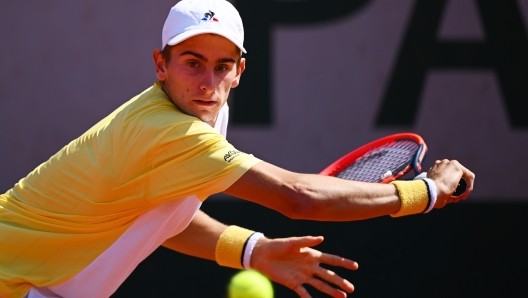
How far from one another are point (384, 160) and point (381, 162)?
2 centimetres

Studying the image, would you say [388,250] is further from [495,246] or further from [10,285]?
[10,285]

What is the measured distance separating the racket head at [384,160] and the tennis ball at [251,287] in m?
1.08

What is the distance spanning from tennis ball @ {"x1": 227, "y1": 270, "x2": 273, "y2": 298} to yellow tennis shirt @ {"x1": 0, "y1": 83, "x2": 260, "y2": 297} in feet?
5.63

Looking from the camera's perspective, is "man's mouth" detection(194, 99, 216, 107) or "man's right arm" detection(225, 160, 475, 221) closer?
"man's right arm" detection(225, 160, 475, 221)

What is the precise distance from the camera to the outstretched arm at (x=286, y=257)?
2.56 meters

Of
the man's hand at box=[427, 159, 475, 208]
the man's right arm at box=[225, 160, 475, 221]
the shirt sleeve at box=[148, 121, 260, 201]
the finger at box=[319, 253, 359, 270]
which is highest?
the shirt sleeve at box=[148, 121, 260, 201]

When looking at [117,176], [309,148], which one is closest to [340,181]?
[117,176]

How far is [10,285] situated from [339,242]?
10.1ft

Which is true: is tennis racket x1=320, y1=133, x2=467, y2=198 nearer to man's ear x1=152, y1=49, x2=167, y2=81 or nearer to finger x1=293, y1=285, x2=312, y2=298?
finger x1=293, y1=285, x2=312, y2=298

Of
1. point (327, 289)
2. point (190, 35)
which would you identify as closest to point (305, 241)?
point (327, 289)

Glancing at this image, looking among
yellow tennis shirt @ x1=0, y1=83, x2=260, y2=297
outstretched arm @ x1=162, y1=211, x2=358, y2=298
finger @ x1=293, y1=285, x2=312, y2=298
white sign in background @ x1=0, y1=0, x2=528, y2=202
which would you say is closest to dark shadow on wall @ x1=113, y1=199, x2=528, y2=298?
white sign in background @ x1=0, y1=0, x2=528, y2=202

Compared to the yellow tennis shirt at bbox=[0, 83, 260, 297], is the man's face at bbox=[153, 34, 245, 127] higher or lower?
higher

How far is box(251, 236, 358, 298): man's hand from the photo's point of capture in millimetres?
2547

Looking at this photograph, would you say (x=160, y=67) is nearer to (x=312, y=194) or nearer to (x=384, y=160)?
(x=312, y=194)
